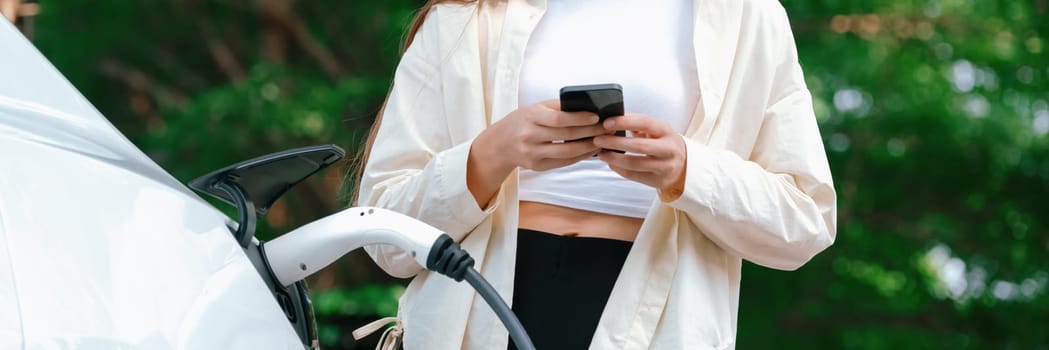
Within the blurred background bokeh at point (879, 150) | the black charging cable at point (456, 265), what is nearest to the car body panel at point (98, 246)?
the black charging cable at point (456, 265)

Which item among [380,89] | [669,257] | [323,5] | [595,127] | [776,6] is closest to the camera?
[595,127]

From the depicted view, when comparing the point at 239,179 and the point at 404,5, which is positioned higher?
the point at 239,179

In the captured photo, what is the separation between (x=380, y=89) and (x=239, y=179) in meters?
5.67

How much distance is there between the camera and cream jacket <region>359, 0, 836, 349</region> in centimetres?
146

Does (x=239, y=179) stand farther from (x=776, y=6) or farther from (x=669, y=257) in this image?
(x=776, y=6)

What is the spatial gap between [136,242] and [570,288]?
564 mm

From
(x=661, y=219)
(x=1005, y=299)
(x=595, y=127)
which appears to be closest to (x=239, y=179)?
(x=595, y=127)

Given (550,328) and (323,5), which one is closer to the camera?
(550,328)

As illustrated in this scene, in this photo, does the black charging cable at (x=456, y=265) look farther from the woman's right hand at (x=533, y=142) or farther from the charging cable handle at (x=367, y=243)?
the woman's right hand at (x=533, y=142)

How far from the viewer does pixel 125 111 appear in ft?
28.1

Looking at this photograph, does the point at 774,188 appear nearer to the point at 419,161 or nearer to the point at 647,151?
the point at 647,151

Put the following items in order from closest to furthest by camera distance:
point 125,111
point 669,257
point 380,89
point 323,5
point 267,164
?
point 267,164
point 669,257
point 380,89
point 323,5
point 125,111

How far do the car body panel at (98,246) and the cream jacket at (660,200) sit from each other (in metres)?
0.38

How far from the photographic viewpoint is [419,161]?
1.58m
